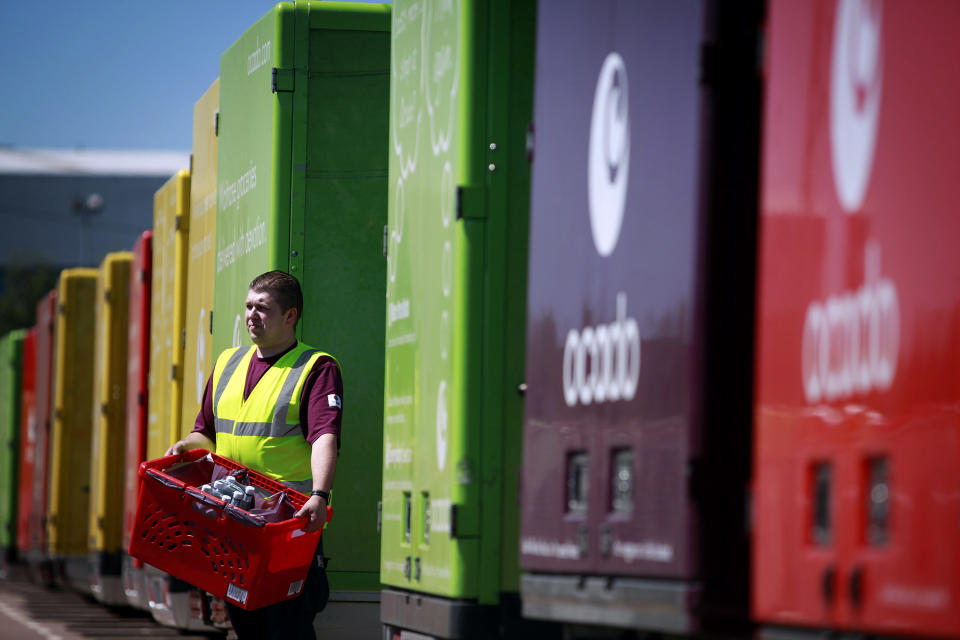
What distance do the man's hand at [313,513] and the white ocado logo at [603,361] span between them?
176 cm

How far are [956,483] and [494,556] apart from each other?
301cm

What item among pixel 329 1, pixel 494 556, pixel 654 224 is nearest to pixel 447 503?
pixel 494 556

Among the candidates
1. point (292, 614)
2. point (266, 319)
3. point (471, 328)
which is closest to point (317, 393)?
point (266, 319)

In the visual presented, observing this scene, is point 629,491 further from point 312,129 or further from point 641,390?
point 312,129

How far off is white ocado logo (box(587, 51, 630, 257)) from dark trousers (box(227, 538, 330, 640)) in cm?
246

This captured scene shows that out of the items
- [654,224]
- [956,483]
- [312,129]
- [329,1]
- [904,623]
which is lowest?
[904,623]

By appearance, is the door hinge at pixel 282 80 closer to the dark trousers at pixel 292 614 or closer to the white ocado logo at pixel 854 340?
the dark trousers at pixel 292 614

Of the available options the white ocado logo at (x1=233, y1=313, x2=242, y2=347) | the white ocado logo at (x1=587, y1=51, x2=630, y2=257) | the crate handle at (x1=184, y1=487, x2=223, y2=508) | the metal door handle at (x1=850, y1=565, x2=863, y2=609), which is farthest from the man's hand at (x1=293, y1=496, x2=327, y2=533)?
the metal door handle at (x1=850, y1=565, x2=863, y2=609)

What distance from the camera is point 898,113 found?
10.3 feet

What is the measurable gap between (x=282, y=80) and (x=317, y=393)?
2.11m

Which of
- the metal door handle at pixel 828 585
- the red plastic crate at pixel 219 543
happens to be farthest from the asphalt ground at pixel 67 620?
the metal door handle at pixel 828 585

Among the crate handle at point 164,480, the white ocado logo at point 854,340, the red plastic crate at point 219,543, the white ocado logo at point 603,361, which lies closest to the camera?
A: the white ocado logo at point 854,340

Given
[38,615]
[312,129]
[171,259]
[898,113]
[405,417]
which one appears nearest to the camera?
[898,113]

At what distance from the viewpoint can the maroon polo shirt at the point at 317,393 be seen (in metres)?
6.66
